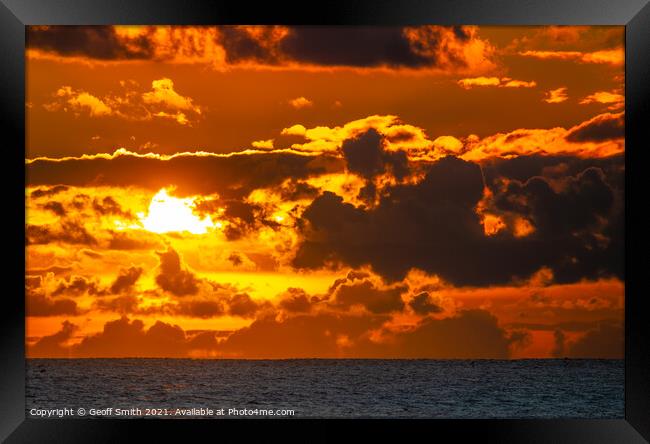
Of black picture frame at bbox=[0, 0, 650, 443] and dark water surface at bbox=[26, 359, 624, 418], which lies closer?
black picture frame at bbox=[0, 0, 650, 443]

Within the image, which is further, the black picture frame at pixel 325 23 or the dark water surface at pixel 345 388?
the dark water surface at pixel 345 388

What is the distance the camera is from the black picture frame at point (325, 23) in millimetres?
10945

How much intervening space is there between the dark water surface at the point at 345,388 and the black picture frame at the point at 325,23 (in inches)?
1226

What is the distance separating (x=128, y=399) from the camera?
2206 inches

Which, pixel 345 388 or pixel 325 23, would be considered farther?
pixel 345 388

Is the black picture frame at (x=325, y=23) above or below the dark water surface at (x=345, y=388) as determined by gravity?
above

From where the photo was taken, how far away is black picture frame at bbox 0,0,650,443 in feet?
35.9

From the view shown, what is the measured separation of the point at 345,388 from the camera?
62.9m

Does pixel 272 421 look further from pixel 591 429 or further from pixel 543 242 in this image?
pixel 543 242

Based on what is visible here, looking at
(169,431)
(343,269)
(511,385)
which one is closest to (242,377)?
(511,385)

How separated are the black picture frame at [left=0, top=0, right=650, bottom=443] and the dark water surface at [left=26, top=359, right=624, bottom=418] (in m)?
31.1

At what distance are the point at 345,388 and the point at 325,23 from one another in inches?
2131

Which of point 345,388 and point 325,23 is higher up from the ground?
point 325,23

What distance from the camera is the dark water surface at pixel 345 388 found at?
51.4 m
